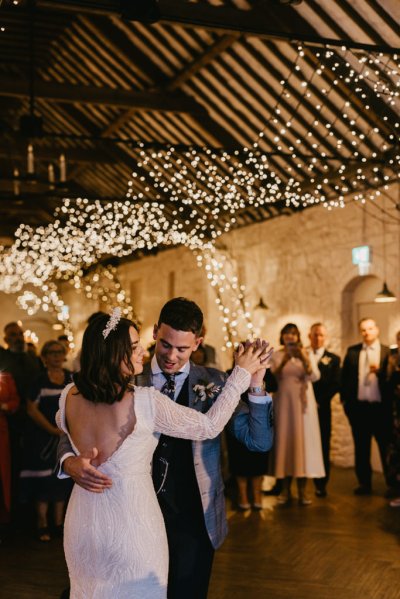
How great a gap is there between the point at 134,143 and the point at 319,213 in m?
3.62

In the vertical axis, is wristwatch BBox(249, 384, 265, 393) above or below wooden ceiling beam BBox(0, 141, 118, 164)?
below

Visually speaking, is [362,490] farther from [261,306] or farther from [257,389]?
[257,389]

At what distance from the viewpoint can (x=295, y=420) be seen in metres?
7.66

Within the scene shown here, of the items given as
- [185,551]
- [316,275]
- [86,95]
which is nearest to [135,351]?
[185,551]

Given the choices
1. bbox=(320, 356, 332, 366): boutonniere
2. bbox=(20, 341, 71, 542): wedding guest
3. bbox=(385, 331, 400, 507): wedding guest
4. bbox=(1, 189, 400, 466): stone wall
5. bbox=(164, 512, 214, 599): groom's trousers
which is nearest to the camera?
bbox=(164, 512, 214, 599): groom's trousers

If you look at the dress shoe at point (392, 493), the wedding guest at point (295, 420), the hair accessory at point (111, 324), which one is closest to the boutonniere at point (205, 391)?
the hair accessory at point (111, 324)

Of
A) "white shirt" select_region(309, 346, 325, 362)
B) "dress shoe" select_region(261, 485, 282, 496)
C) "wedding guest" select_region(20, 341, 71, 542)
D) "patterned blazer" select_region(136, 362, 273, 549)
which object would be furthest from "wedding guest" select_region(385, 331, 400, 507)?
"patterned blazer" select_region(136, 362, 273, 549)

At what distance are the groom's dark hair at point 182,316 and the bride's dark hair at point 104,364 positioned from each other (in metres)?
0.32

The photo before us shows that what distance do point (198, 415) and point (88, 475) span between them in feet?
1.31

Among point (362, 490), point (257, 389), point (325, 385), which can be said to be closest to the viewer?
point (257, 389)

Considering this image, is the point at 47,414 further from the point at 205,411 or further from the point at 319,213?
the point at 319,213

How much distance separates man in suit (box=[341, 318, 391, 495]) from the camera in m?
8.11

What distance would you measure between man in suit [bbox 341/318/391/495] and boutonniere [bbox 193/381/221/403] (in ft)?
17.2

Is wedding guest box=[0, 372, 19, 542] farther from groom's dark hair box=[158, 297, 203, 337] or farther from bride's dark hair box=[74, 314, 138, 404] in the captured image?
bride's dark hair box=[74, 314, 138, 404]
